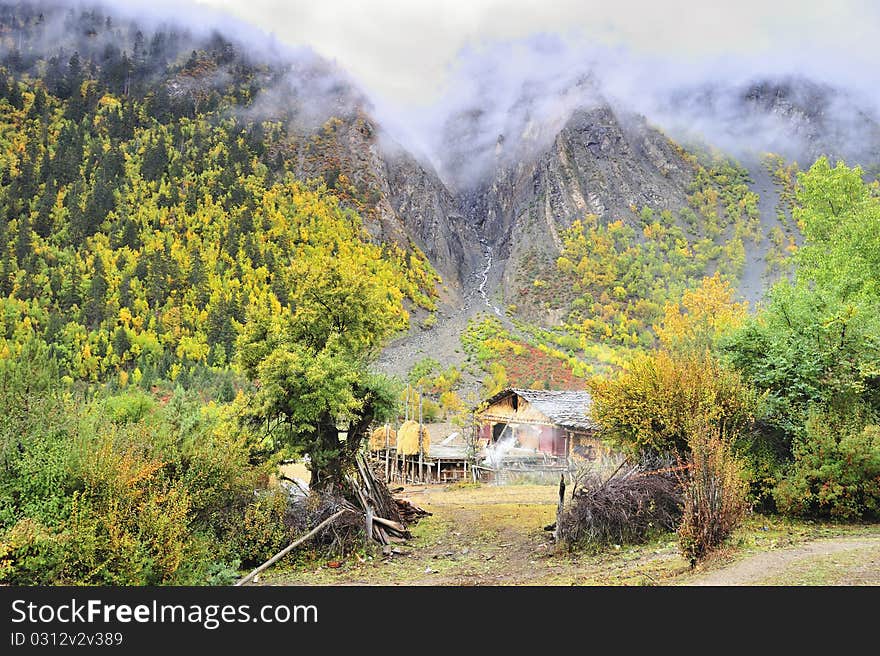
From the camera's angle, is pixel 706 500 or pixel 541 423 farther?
pixel 541 423

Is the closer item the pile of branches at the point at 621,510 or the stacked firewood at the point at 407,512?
the pile of branches at the point at 621,510

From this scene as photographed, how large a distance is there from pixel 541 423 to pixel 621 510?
2305cm

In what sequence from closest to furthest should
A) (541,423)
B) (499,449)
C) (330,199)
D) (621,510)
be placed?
(621,510)
(541,423)
(499,449)
(330,199)

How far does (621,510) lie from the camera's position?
1337 centimetres

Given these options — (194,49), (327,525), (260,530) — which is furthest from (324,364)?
(194,49)

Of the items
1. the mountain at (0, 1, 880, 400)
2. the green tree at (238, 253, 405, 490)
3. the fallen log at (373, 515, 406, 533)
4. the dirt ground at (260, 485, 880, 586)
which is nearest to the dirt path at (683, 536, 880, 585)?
the dirt ground at (260, 485, 880, 586)

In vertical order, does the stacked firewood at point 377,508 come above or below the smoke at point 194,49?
below

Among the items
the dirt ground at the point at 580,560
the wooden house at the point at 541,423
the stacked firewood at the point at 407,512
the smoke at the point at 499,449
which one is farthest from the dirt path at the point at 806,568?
the smoke at the point at 499,449

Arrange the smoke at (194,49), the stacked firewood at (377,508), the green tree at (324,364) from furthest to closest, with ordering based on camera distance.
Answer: the smoke at (194,49) → the green tree at (324,364) → the stacked firewood at (377,508)

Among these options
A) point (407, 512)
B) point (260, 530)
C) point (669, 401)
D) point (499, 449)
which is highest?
point (669, 401)

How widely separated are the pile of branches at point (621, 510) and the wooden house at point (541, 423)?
16800mm

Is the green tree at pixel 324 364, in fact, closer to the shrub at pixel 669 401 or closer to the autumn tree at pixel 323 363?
the autumn tree at pixel 323 363

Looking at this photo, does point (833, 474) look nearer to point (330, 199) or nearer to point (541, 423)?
point (541, 423)

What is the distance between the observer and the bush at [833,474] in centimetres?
1323
